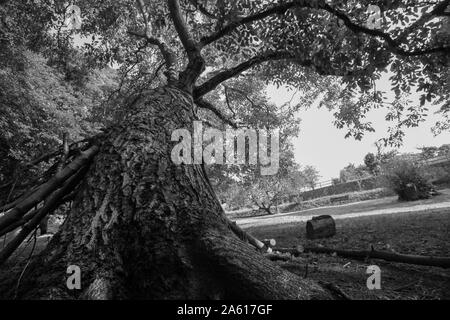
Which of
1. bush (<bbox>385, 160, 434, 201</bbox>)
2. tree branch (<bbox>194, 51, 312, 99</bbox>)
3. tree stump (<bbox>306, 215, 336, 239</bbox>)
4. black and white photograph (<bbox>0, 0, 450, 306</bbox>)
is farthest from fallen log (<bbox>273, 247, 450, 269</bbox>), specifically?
bush (<bbox>385, 160, 434, 201</bbox>)

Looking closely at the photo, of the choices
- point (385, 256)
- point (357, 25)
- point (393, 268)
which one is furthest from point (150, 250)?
point (357, 25)

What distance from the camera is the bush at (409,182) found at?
15.9 m

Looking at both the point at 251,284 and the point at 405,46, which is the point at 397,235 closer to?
the point at 405,46

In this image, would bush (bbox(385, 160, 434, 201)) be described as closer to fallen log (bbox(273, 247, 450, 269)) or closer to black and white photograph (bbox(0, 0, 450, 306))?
black and white photograph (bbox(0, 0, 450, 306))

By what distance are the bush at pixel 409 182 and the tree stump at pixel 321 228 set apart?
11020 mm

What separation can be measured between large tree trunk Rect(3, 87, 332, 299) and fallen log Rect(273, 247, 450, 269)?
2.28 m

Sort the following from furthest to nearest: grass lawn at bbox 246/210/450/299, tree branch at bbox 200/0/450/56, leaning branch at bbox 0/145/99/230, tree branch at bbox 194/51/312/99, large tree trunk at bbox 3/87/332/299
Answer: tree branch at bbox 194/51/312/99
tree branch at bbox 200/0/450/56
grass lawn at bbox 246/210/450/299
leaning branch at bbox 0/145/99/230
large tree trunk at bbox 3/87/332/299

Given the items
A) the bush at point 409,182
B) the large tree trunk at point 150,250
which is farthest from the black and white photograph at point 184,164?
the bush at point 409,182

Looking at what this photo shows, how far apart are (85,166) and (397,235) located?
6325 mm

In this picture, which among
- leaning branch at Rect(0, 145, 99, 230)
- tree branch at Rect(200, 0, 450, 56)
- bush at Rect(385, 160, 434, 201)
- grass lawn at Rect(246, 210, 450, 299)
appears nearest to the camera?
leaning branch at Rect(0, 145, 99, 230)

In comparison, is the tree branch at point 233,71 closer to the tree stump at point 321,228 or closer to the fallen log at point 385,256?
the fallen log at point 385,256

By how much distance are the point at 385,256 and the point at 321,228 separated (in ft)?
11.0

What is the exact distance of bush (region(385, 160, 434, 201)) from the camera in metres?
15.9

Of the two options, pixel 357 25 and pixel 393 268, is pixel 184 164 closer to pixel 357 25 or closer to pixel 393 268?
pixel 393 268
